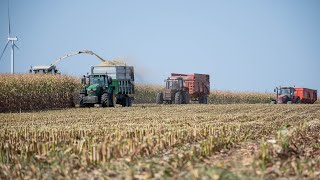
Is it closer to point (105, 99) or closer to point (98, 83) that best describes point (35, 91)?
point (98, 83)

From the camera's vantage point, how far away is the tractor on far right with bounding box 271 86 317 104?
133ft

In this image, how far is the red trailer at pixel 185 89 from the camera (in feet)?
115

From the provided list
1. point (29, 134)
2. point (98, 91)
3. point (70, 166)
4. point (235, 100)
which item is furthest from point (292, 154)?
point (235, 100)

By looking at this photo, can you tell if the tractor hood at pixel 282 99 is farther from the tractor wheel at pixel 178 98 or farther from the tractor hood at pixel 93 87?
the tractor hood at pixel 93 87

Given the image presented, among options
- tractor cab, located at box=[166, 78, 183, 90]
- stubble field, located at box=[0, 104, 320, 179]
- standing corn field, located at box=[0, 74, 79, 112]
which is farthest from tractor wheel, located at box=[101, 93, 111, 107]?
stubble field, located at box=[0, 104, 320, 179]

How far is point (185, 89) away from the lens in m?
36.3

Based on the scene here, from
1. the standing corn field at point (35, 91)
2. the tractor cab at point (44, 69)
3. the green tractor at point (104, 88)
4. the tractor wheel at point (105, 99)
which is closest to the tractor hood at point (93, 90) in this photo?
the green tractor at point (104, 88)

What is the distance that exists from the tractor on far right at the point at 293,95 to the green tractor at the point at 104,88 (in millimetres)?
16498

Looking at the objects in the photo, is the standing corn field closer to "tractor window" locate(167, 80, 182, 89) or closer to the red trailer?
the red trailer

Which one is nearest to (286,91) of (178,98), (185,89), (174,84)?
(185,89)

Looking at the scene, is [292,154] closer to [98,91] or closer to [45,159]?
[45,159]

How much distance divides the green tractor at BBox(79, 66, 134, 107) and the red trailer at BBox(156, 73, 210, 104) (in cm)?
622

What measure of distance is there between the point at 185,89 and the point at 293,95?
441 inches

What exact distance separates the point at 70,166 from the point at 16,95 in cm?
2086
